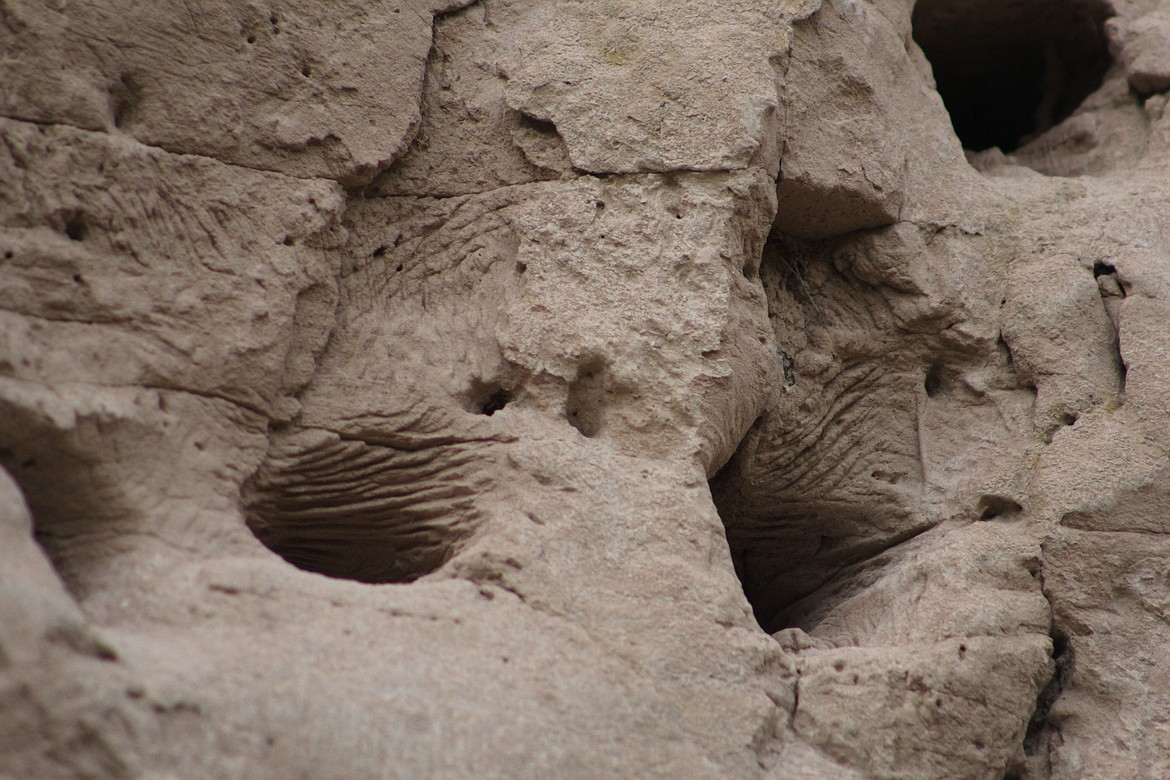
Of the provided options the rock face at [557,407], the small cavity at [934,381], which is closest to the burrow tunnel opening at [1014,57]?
the rock face at [557,407]

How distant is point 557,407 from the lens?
3010mm

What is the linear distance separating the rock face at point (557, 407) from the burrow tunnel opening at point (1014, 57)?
2.80 feet

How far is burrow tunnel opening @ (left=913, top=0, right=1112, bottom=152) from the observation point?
471 cm

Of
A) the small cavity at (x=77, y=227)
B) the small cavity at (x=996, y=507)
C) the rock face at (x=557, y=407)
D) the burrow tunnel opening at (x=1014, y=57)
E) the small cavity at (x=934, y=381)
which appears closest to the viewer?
the rock face at (x=557, y=407)

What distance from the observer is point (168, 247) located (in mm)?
2820

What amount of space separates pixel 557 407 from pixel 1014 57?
2.88 m

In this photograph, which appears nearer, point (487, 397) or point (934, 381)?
point (487, 397)

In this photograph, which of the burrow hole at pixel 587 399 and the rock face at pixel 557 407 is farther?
the burrow hole at pixel 587 399

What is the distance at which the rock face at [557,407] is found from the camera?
2.39m

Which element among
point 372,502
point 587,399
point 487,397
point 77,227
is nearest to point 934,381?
point 587,399

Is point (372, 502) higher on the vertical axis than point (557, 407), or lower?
lower

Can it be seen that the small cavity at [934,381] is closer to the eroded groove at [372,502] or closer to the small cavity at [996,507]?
the small cavity at [996,507]

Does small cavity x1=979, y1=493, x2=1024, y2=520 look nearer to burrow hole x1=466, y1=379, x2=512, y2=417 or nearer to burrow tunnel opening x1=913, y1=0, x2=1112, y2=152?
burrow hole x1=466, y1=379, x2=512, y2=417

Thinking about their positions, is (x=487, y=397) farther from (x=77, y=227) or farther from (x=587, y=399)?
(x=77, y=227)
